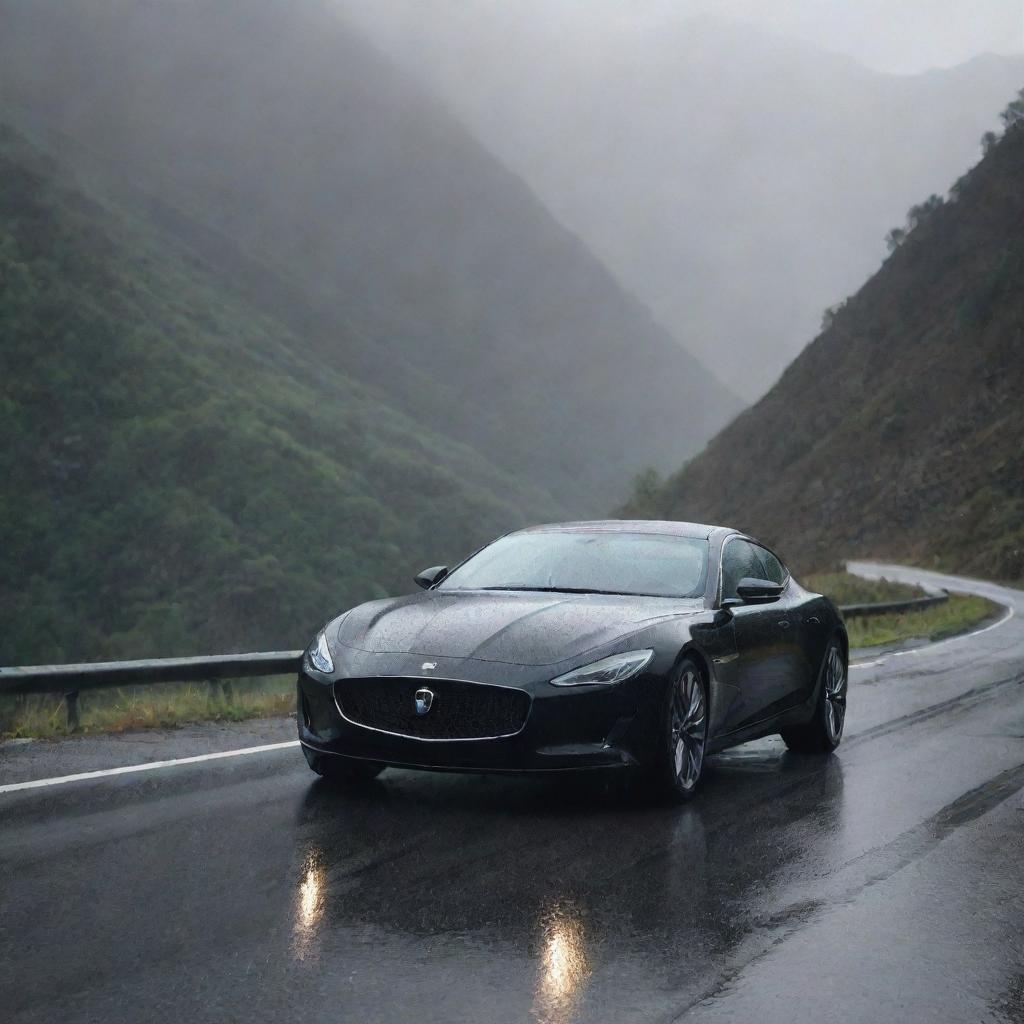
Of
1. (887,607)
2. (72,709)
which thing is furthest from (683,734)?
(887,607)

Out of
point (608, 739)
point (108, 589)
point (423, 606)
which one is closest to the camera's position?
point (608, 739)

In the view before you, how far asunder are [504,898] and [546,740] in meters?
1.27

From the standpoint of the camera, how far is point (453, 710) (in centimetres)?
621

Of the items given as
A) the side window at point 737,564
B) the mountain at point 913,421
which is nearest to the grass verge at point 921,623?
the side window at point 737,564

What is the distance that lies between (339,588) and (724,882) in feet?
320

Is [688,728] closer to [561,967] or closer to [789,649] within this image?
[789,649]

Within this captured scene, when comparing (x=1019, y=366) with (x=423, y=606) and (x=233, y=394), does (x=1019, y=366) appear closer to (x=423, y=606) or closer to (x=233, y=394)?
(x=423, y=606)

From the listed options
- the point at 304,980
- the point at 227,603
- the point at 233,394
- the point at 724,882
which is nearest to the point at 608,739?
the point at 724,882

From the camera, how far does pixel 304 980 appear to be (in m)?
3.93

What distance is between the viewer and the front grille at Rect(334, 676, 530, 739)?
615 cm

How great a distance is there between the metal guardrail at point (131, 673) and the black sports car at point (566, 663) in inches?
111

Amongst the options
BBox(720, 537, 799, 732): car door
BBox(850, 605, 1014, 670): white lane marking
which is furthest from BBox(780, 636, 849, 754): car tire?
BBox(850, 605, 1014, 670): white lane marking

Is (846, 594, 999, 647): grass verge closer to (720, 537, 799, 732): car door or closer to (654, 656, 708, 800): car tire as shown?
(720, 537, 799, 732): car door

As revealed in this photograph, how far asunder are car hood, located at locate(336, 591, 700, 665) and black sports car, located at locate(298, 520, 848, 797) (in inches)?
0.4
